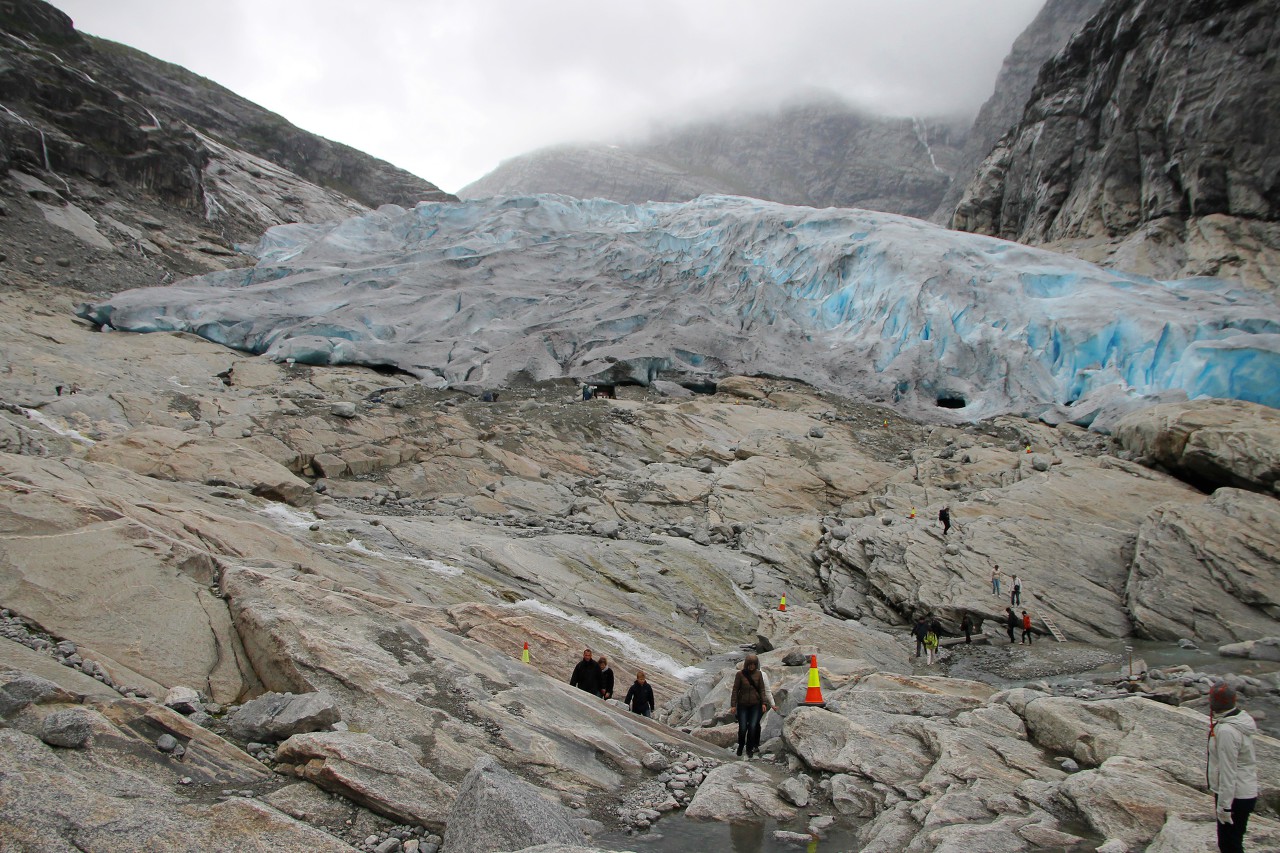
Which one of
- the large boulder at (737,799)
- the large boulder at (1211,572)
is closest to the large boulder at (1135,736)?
the large boulder at (737,799)

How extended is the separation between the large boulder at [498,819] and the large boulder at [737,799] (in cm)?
144

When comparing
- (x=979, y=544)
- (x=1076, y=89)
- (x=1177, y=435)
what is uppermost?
(x=1076, y=89)

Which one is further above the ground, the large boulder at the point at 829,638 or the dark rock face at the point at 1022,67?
the dark rock face at the point at 1022,67

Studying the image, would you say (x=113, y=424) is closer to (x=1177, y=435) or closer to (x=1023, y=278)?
(x=1177, y=435)

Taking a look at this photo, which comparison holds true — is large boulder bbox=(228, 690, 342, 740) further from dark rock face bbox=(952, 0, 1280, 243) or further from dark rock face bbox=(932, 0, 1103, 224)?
dark rock face bbox=(932, 0, 1103, 224)

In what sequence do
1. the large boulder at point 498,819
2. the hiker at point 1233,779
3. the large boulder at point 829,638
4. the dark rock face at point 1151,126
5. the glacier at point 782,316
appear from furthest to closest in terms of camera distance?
the dark rock face at point 1151,126 < the glacier at point 782,316 < the large boulder at point 829,638 < the large boulder at point 498,819 < the hiker at point 1233,779

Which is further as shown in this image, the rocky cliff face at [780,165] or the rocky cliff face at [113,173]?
the rocky cliff face at [780,165]

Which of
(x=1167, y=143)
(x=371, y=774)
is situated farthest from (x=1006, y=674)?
(x=1167, y=143)

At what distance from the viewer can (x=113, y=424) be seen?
18328 millimetres

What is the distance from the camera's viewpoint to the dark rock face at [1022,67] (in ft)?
283

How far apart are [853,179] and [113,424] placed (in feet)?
381

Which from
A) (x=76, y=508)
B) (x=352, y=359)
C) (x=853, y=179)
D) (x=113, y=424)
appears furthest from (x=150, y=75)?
(x=853, y=179)

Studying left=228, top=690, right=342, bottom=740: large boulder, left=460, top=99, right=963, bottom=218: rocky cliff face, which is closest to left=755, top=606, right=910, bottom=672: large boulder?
left=228, top=690, right=342, bottom=740: large boulder

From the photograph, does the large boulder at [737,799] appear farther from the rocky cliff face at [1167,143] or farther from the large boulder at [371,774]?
the rocky cliff face at [1167,143]
